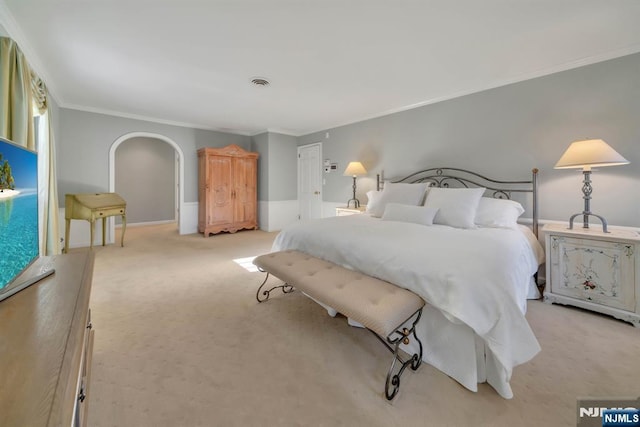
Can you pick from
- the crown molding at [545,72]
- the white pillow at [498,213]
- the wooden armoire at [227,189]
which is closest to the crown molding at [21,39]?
the wooden armoire at [227,189]

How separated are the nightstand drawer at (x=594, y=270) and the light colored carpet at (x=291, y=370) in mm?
182

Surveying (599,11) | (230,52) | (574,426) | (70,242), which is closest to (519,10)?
(599,11)

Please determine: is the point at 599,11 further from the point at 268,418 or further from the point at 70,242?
the point at 70,242

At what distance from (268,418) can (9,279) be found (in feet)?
3.99

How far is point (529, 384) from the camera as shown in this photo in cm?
151

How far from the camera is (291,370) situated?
5.31 ft

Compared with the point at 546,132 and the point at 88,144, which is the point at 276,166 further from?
the point at 546,132

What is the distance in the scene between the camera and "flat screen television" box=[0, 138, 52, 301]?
0.98 metres

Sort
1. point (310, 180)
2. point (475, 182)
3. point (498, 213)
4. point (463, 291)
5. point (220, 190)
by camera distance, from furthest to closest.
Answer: point (310, 180) < point (220, 190) < point (475, 182) < point (498, 213) < point (463, 291)

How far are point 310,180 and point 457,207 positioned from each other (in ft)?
12.4

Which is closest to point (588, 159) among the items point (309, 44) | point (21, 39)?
point (309, 44)

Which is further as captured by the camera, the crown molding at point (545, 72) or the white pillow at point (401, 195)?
the white pillow at point (401, 195)

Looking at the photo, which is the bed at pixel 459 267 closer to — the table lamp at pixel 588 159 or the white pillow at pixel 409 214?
the white pillow at pixel 409 214

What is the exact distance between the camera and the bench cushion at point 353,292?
142 centimetres
